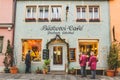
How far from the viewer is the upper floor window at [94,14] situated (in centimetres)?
2247

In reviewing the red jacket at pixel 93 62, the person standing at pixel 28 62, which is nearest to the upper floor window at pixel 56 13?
the person standing at pixel 28 62

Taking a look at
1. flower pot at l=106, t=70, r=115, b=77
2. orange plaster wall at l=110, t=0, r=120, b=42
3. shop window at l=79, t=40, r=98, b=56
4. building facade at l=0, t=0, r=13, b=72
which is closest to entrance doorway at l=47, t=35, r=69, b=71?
shop window at l=79, t=40, r=98, b=56

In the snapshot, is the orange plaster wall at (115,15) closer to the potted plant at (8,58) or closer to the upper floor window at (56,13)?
the upper floor window at (56,13)

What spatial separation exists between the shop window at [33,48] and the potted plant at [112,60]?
6.00 metres

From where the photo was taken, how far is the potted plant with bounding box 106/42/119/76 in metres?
20.3

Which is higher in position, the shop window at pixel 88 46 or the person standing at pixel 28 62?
the shop window at pixel 88 46

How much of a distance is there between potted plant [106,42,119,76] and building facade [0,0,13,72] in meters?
8.50

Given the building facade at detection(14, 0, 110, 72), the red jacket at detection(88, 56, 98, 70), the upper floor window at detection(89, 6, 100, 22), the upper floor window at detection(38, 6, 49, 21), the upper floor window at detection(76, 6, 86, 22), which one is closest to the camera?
the red jacket at detection(88, 56, 98, 70)

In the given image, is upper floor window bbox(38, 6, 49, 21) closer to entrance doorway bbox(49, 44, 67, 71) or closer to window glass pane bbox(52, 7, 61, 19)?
window glass pane bbox(52, 7, 61, 19)

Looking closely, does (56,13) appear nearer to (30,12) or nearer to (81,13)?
(81,13)

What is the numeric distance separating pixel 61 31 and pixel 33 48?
2.89 m

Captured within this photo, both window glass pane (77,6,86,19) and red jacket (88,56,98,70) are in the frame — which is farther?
window glass pane (77,6,86,19)

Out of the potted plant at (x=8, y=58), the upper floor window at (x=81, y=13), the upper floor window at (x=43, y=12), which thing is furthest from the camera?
the upper floor window at (x=43, y=12)

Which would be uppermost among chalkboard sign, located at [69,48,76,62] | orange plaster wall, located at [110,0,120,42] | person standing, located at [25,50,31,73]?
orange plaster wall, located at [110,0,120,42]
